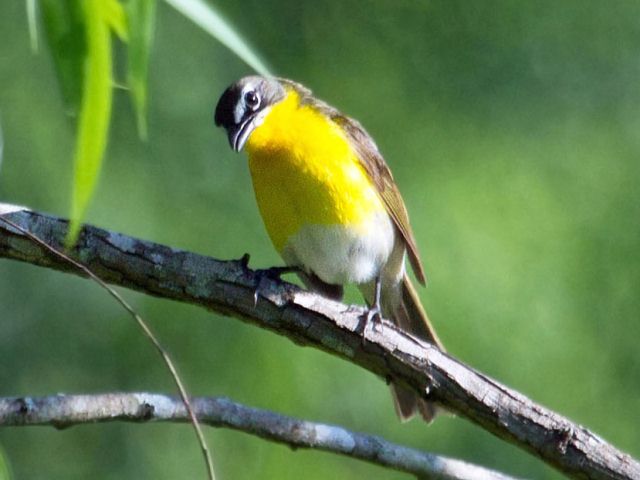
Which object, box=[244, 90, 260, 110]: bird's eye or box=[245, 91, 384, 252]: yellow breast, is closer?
box=[245, 91, 384, 252]: yellow breast

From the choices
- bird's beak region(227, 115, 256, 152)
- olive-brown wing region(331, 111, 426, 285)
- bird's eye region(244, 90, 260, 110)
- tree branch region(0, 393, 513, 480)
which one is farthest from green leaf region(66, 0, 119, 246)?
olive-brown wing region(331, 111, 426, 285)

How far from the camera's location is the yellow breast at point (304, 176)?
5.53m

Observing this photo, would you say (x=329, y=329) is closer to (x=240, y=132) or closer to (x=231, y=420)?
(x=231, y=420)

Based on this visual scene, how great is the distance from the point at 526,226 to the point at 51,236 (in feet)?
18.5

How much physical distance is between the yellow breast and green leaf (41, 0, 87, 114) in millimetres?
2684

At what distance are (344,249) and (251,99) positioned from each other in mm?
795

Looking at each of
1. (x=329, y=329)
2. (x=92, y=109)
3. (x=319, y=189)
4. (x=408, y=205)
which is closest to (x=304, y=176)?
(x=319, y=189)

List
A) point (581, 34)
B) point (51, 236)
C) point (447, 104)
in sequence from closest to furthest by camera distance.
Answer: point (51, 236) → point (447, 104) → point (581, 34)

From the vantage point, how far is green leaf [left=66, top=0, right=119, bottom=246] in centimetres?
273

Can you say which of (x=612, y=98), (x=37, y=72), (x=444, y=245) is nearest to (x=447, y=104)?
(x=612, y=98)

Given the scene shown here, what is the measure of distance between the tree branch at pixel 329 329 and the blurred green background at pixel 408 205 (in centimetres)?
399

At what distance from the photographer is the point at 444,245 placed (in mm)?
8906

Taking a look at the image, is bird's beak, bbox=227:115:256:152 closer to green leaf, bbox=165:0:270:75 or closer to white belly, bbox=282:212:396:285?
white belly, bbox=282:212:396:285

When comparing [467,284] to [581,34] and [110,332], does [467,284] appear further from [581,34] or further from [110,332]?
[581,34]
